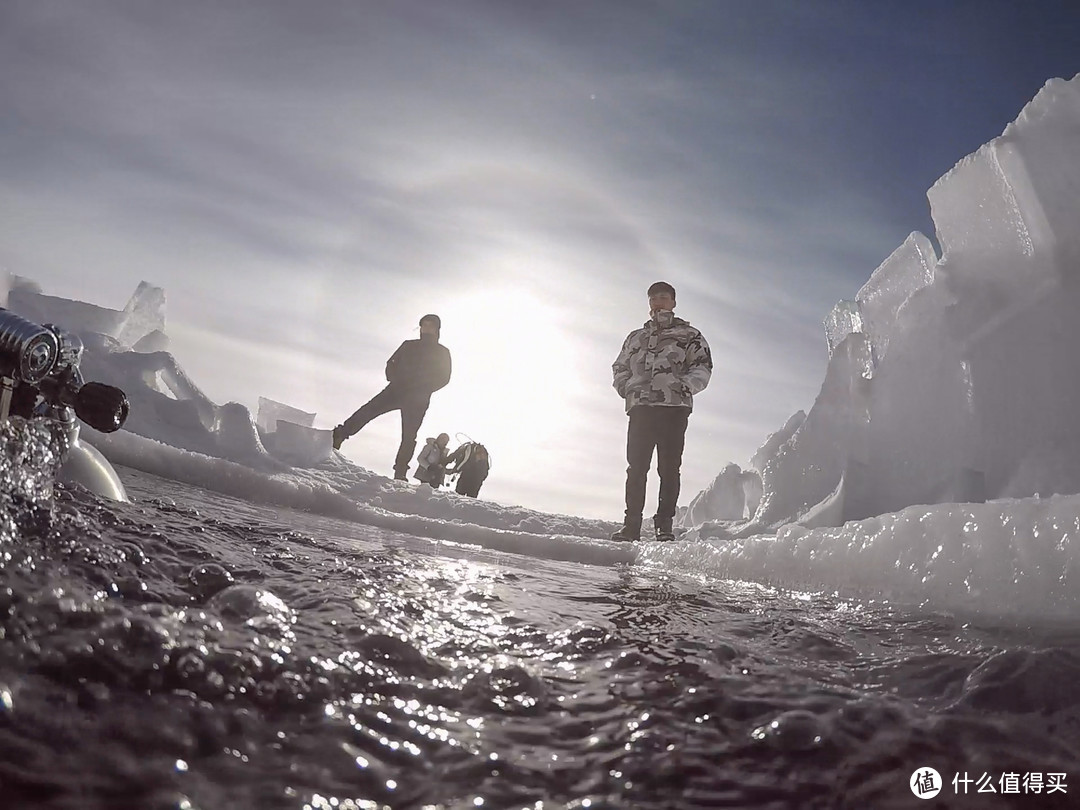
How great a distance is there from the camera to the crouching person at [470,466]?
38.2ft

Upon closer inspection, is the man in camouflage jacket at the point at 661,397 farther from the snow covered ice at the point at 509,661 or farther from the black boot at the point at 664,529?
the snow covered ice at the point at 509,661

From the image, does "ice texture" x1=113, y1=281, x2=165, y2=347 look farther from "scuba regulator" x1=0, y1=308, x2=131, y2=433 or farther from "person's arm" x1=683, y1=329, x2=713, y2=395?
"scuba regulator" x1=0, y1=308, x2=131, y2=433

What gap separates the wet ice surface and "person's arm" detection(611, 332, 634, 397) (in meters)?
3.98

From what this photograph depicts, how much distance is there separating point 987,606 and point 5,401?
A: 3.17 meters

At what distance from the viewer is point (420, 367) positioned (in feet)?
26.9

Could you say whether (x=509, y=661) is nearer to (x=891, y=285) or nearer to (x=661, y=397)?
(x=661, y=397)

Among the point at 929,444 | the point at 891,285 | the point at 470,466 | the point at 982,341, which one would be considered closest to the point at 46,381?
the point at 982,341

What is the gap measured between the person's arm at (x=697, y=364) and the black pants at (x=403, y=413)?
3.78 meters

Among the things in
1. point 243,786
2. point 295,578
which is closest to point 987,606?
point 295,578

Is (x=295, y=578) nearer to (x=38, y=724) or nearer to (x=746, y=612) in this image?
(x=38, y=724)

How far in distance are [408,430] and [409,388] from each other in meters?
0.52

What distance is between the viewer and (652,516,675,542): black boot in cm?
529

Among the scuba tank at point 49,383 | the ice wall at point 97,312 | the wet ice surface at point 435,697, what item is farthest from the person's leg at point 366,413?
the wet ice surface at point 435,697

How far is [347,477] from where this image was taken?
319 inches
